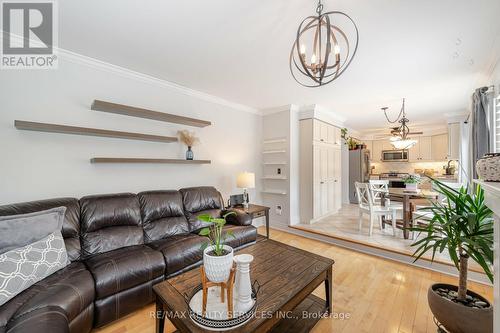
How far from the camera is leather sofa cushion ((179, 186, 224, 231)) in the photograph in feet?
8.85

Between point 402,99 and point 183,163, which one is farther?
point 402,99

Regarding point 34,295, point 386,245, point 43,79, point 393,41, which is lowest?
point 386,245

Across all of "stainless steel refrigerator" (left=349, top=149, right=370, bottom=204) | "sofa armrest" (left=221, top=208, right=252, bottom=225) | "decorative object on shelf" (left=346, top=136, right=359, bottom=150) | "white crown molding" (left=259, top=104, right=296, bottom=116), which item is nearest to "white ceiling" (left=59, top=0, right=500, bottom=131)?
"white crown molding" (left=259, top=104, right=296, bottom=116)

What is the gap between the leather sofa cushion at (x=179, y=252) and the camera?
76.1 inches

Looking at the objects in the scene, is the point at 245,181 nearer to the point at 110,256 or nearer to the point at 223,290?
the point at 110,256

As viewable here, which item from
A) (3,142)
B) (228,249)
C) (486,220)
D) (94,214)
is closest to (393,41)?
(486,220)

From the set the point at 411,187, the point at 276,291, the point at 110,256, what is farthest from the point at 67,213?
the point at 411,187

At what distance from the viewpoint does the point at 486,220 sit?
141cm

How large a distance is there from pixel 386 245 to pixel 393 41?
266 cm

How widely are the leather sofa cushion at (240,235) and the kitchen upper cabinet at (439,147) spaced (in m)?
6.25

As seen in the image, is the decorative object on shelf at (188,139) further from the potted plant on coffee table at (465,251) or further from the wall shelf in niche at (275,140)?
the potted plant on coffee table at (465,251)

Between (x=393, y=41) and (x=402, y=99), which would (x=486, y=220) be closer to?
(x=393, y=41)

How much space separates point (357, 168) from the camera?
6.25 meters

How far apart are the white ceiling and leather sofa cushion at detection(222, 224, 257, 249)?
6.80 feet
